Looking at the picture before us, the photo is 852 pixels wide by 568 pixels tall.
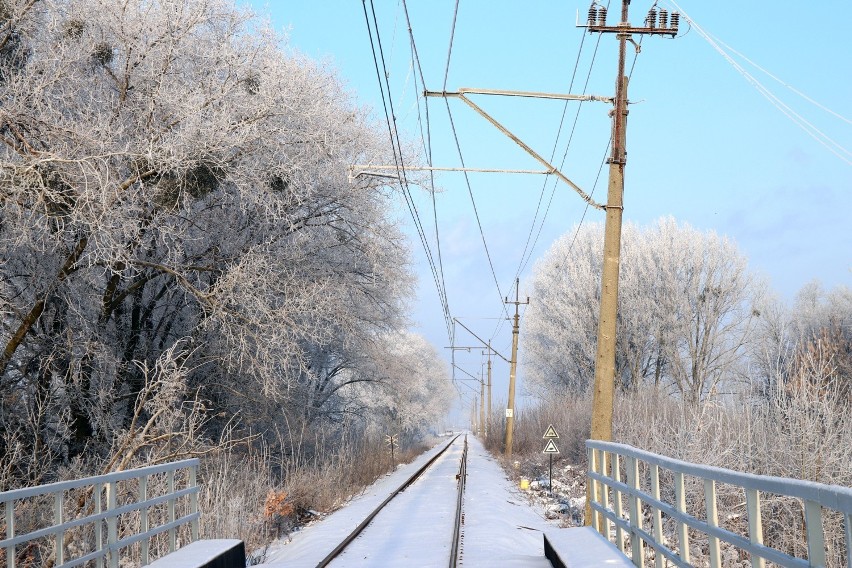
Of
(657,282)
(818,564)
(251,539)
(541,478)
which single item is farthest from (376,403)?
(818,564)

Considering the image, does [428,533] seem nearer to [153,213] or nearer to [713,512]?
[153,213]

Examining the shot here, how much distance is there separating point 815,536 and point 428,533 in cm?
1145

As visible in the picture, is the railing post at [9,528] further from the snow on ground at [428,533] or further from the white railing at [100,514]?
the snow on ground at [428,533]

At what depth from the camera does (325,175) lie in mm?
20266

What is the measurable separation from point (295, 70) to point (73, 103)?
16.4 ft

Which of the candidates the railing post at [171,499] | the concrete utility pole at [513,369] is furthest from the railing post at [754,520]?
the concrete utility pole at [513,369]

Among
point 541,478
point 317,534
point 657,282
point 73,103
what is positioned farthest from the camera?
point 657,282

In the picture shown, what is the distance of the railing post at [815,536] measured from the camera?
3.70m

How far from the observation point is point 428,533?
14609 mm

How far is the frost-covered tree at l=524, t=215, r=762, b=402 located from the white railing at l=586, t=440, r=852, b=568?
97.8ft

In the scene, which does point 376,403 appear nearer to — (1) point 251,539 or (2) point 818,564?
(1) point 251,539

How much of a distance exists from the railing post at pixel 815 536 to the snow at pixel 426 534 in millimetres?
6776

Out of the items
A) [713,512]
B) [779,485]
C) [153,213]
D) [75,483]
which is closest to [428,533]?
[153,213]

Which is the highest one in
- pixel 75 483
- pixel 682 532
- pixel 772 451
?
pixel 772 451
